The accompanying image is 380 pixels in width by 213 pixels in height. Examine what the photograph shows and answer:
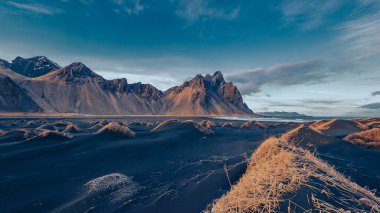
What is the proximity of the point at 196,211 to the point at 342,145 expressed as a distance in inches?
576

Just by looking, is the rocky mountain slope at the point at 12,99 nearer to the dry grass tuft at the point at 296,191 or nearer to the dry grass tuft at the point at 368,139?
the dry grass tuft at the point at 368,139

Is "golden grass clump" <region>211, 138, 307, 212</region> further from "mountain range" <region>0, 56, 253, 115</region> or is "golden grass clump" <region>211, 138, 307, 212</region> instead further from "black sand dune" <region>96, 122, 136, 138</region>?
"mountain range" <region>0, 56, 253, 115</region>

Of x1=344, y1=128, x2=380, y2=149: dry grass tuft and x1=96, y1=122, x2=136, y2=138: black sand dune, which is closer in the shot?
x1=344, y1=128, x2=380, y2=149: dry grass tuft

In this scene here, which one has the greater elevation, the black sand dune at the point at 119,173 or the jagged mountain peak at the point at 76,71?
the jagged mountain peak at the point at 76,71

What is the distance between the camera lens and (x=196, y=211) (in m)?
7.50

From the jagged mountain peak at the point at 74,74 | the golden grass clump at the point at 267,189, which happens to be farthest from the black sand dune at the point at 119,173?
the jagged mountain peak at the point at 74,74

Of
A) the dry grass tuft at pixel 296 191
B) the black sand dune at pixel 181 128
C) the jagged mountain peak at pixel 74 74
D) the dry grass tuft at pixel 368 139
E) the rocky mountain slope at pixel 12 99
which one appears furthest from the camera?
the jagged mountain peak at pixel 74 74

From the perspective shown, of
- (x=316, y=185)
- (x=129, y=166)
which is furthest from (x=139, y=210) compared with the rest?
(x=129, y=166)

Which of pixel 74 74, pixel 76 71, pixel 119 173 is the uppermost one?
pixel 76 71

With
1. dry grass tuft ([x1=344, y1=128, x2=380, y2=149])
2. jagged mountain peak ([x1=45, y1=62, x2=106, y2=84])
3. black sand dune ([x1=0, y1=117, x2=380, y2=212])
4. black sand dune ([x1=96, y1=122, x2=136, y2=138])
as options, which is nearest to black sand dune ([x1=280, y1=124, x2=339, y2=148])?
black sand dune ([x1=0, y1=117, x2=380, y2=212])

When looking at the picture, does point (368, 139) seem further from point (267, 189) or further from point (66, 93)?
point (66, 93)

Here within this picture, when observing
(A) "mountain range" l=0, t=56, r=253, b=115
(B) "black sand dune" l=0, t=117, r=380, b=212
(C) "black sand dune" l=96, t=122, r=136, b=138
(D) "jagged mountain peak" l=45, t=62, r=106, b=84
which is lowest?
(B) "black sand dune" l=0, t=117, r=380, b=212

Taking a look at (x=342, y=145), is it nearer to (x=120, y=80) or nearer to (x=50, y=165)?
(x=50, y=165)

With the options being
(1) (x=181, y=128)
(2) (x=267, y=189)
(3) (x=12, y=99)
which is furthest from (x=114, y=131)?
(3) (x=12, y=99)
